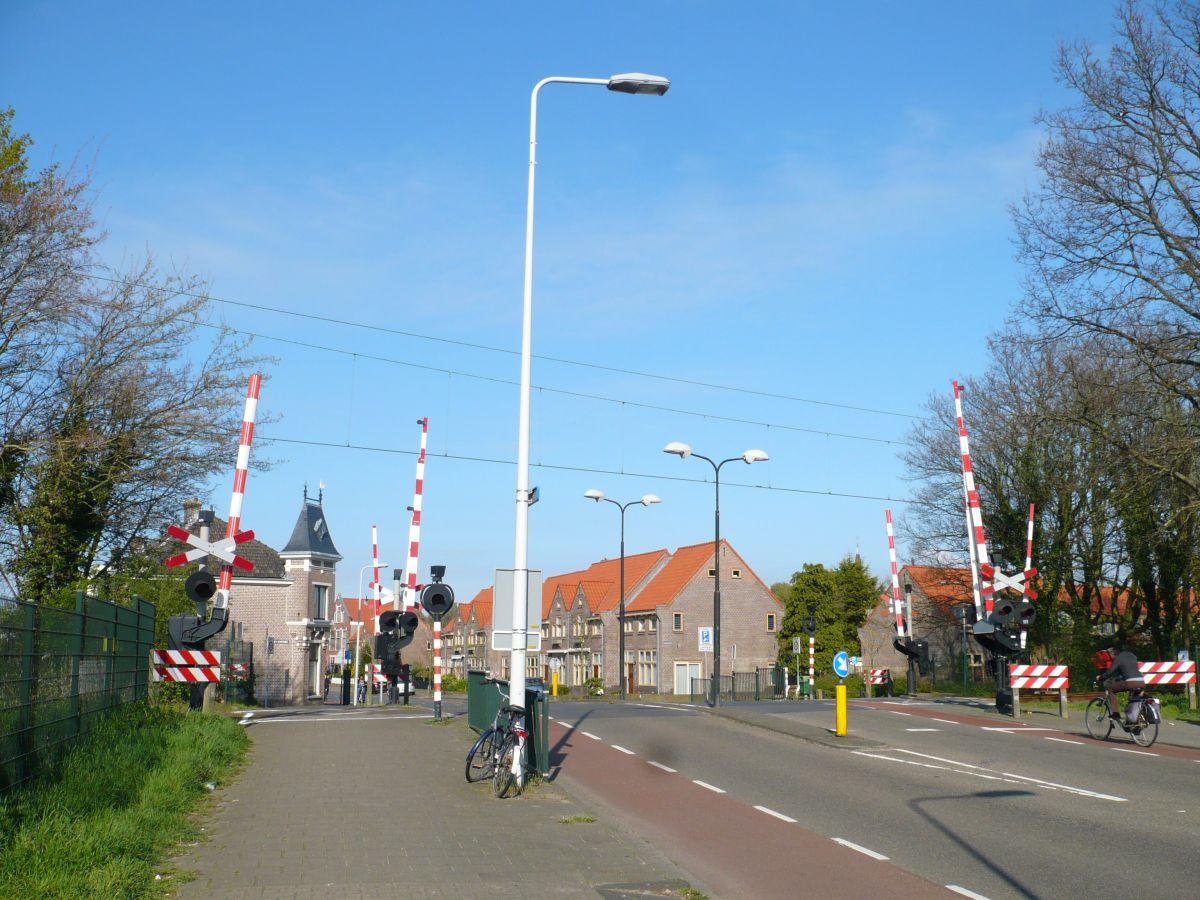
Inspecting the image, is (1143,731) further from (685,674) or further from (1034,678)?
(685,674)

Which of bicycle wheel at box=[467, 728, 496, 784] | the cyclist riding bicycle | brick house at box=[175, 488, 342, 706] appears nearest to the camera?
bicycle wheel at box=[467, 728, 496, 784]

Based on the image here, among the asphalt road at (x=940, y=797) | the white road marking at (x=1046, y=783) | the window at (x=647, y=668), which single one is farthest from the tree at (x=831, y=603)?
the white road marking at (x=1046, y=783)

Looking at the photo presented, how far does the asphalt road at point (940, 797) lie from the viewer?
346 inches

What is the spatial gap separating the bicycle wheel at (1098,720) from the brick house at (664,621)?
5151 centimetres

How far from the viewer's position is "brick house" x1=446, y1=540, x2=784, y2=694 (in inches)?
2854

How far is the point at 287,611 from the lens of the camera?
56250mm

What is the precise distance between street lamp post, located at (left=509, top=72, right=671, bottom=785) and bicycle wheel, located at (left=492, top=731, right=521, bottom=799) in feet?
2.59

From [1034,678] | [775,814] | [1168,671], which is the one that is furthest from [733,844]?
[1168,671]

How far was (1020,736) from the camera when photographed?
19.7 metres

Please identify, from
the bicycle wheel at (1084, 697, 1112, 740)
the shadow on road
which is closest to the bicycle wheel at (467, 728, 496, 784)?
the shadow on road

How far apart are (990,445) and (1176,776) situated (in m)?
27.9

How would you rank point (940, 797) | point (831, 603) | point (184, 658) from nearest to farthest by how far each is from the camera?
point (940, 797) → point (184, 658) → point (831, 603)

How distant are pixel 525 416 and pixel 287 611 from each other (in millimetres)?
45842

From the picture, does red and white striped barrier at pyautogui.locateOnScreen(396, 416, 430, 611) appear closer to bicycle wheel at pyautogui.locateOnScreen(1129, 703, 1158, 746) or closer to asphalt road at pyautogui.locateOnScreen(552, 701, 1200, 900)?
asphalt road at pyautogui.locateOnScreen(552, 701, 1200, 900)
